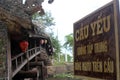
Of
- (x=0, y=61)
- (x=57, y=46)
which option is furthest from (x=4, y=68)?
(x=57, y=46)

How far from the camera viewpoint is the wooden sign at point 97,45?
125 inches

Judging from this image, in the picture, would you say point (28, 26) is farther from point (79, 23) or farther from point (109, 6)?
point (109, 6)

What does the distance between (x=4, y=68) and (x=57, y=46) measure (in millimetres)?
21378

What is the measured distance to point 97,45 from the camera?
3555mm

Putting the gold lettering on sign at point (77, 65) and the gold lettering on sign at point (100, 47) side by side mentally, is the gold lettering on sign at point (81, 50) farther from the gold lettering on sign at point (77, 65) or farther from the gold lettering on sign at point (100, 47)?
the gold lettering on sign at point (100, 47)

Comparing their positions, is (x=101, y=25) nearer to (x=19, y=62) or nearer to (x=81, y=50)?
(x=81, y=50)

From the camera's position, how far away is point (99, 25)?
11.6 ft

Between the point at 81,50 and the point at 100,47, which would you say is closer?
the point at 100,47

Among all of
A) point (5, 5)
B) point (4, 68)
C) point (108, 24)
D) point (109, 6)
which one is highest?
point (5, 5)

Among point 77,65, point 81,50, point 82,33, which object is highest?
point 82,33

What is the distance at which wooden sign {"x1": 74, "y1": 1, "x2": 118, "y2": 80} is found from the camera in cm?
318

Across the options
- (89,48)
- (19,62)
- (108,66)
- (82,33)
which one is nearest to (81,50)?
(82,33)

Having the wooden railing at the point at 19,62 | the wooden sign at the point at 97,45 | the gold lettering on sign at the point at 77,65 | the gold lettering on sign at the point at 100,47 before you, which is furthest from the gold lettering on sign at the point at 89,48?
the wooden railing at the point at 19,62

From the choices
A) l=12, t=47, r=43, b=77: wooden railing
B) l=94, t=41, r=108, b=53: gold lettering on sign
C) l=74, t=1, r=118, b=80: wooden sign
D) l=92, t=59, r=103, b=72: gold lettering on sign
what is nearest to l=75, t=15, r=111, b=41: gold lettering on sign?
l=74, t=1, r=118, b=80: wooden sign
